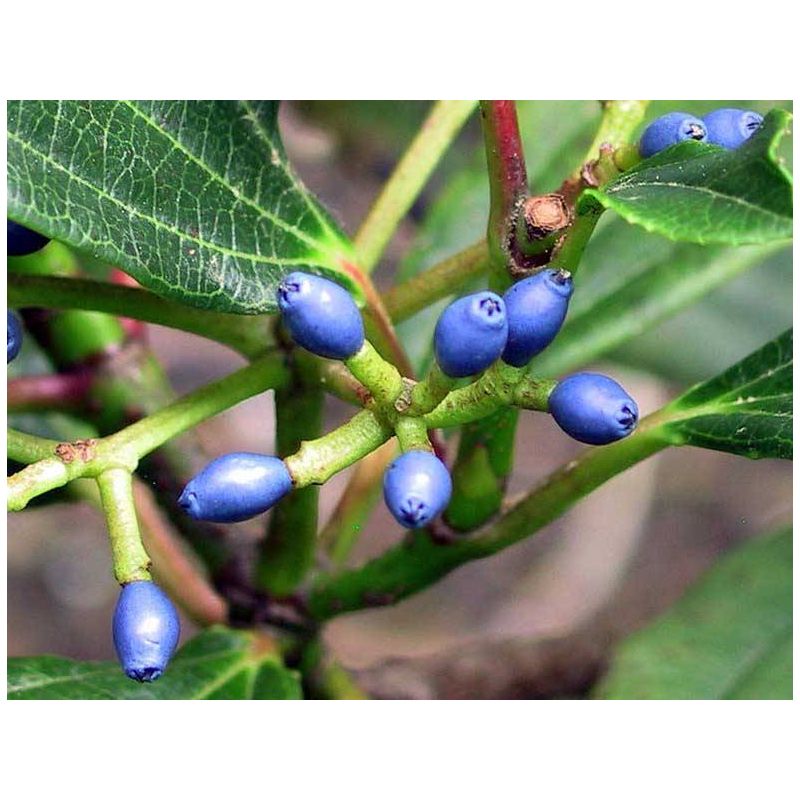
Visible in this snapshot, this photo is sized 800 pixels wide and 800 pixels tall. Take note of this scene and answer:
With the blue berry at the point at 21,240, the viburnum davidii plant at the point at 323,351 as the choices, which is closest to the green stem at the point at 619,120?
the viburnum davidii plant at the point at 323,351

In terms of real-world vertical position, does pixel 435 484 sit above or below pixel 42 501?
below

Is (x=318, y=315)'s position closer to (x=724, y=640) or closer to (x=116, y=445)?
(x=116, y=445)

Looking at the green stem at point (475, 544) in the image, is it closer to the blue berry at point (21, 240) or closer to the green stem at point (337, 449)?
the green stem at point (337, 449)

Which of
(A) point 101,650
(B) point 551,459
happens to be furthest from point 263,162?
(B) point 551,459

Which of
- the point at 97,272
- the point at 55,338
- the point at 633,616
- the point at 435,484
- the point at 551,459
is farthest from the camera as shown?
the point at 551,459

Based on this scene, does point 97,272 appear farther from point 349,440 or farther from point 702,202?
point 702,202

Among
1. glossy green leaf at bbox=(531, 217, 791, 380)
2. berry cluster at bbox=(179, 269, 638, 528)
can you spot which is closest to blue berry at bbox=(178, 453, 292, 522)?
berry cluster at bbox=(179, 269, 638, 528)

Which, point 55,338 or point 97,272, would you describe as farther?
point 97,272

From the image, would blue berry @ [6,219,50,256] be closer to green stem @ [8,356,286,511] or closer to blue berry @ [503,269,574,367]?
green stem @ [8,356,286,511]
